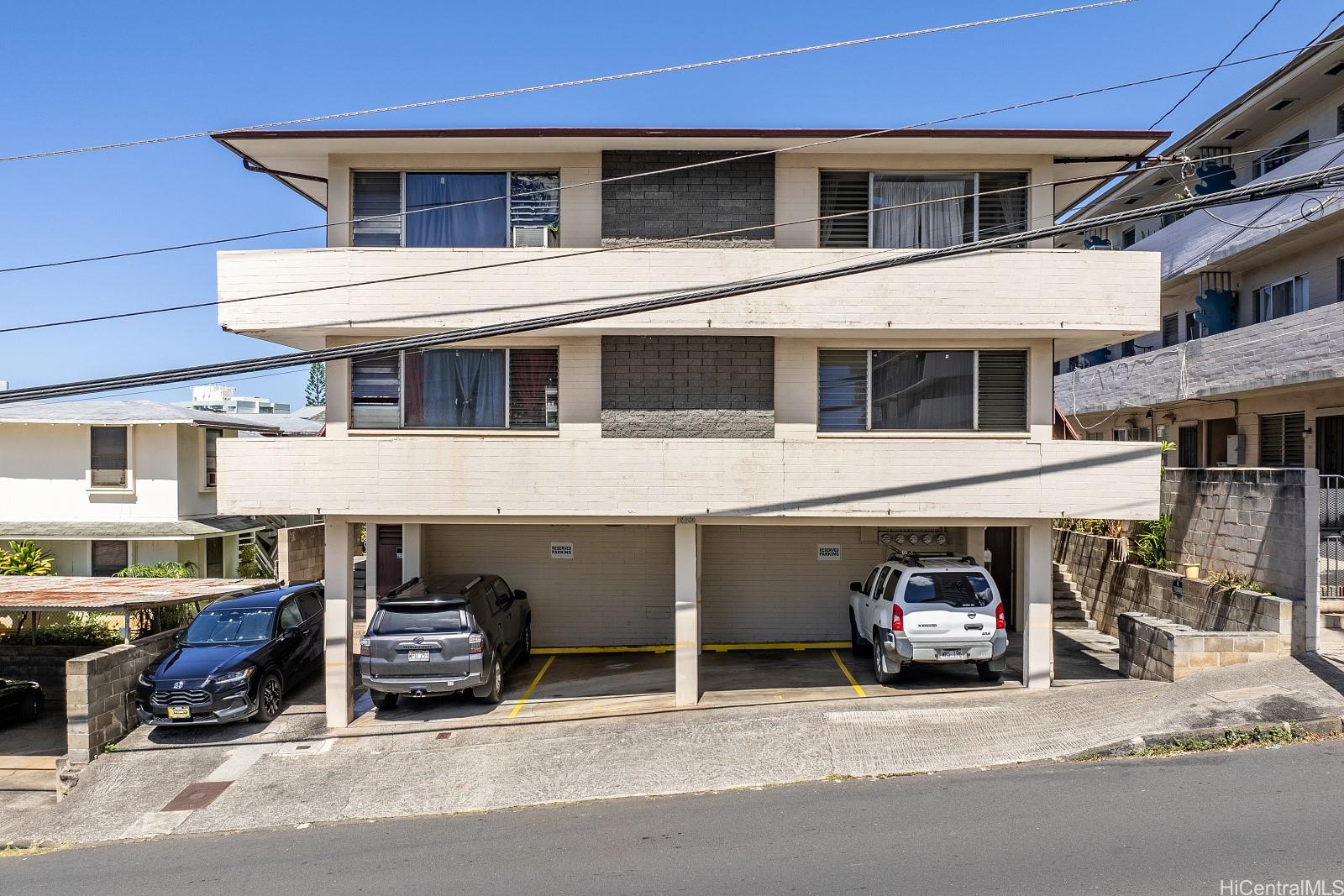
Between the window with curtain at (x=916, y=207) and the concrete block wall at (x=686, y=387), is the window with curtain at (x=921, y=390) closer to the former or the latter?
the concrete block wall at (x=686, y=387)

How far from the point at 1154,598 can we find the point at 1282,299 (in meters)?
8.95

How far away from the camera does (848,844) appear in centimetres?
729

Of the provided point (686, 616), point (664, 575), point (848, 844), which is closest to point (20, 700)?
point (664, 575)

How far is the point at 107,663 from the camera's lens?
12078mm

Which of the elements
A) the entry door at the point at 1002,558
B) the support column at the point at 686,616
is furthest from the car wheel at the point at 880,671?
the entry door at the point at 1002,558

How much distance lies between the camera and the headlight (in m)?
11.9

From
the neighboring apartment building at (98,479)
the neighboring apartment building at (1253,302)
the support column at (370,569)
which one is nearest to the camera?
the support column at (370,569)

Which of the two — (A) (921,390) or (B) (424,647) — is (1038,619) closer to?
(A) (921,390)

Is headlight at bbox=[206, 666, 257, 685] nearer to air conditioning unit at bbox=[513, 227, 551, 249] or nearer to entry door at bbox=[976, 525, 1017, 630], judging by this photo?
air conditioning unit at bbox=[513, 227, 551, 249]

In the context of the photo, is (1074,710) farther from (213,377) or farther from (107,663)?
(107,663)

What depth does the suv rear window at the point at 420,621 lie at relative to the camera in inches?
471

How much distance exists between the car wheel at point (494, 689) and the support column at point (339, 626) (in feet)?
5.78

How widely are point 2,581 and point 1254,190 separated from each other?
1897 cm

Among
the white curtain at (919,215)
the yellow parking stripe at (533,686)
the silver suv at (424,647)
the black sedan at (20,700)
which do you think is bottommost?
the black sedan at (20,700)
